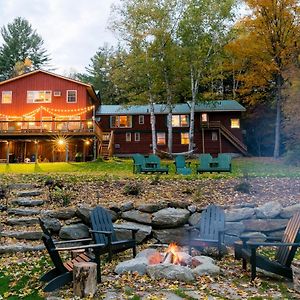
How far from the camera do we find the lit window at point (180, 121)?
28438mm

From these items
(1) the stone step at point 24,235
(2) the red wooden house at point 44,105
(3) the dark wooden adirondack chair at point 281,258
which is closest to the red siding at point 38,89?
(2) the red wooden house at point 44,105

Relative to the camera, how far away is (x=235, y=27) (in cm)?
2197

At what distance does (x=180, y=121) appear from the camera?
93.6ft

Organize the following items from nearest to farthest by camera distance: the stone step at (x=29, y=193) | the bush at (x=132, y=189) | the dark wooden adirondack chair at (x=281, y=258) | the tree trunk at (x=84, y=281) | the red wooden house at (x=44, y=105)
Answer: the tree trunk at (x=84, y=281) → the dark wooden adirondack chair at (x=281, y=258) → the bush at (x=132, y=189) → the stone step at (x=29, y=193) → the red wooden house at (x=44, y=105)

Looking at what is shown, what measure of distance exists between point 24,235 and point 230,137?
76.1 feet

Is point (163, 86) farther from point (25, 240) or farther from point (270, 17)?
point (25, 240)

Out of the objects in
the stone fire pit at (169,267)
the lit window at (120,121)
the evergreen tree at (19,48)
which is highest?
the evergreen tree at (19,48)

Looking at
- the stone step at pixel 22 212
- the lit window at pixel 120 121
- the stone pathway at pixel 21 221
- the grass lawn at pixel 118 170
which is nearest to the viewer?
the stone pathway at pixel 21 221

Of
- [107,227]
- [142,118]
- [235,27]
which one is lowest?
[107,227]

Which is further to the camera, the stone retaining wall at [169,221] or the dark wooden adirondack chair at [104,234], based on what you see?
the stone retaining wall at [169,221]

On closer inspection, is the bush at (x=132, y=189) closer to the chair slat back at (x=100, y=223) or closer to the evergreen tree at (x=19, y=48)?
the chair slat back at (x=100, y=223)

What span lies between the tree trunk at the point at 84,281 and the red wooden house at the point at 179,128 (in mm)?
24052

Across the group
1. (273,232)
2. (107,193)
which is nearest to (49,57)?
(107,193)

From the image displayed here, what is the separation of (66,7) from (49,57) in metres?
32.4
